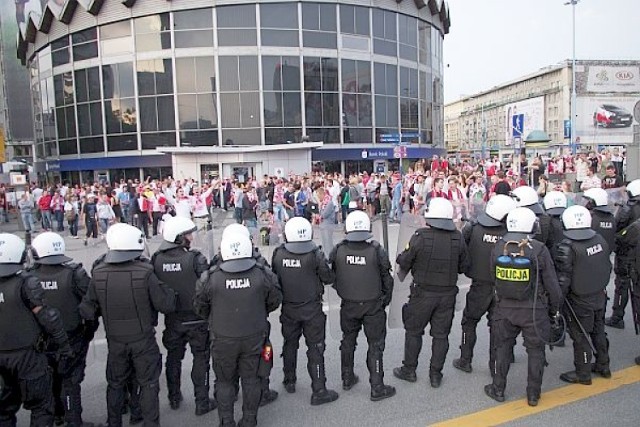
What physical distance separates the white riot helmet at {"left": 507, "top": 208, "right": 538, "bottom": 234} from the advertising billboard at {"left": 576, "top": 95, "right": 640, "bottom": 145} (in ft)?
324

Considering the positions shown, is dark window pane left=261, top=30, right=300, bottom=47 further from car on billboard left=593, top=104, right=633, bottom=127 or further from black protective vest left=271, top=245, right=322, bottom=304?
car on billboard left=593, top=104, right=633, bottom=127

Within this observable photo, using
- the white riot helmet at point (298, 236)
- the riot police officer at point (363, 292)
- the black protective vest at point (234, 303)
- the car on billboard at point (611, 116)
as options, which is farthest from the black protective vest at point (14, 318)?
the car on billboard at point (611, 116)

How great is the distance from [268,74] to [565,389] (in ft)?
88.6

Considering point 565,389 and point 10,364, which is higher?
point 10,364

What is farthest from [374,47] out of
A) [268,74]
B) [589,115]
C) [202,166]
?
[589,115]

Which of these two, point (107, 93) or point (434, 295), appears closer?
point (434, 295)

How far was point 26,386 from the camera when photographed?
13.0 ft

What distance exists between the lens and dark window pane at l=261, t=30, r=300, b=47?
29.0 metres

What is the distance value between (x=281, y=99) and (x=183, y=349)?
26.1m

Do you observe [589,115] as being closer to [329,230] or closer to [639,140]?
[639,140]

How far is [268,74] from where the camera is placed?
2922 cm

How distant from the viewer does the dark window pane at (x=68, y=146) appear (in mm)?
33000

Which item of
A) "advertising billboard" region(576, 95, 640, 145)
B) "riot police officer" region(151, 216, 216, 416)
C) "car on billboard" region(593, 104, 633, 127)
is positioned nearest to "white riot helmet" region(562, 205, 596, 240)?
"riot police officer" region(151, 216, 216, 416)

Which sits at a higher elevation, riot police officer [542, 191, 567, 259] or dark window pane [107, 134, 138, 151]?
dark window pane [107, 134, 138, 151]
